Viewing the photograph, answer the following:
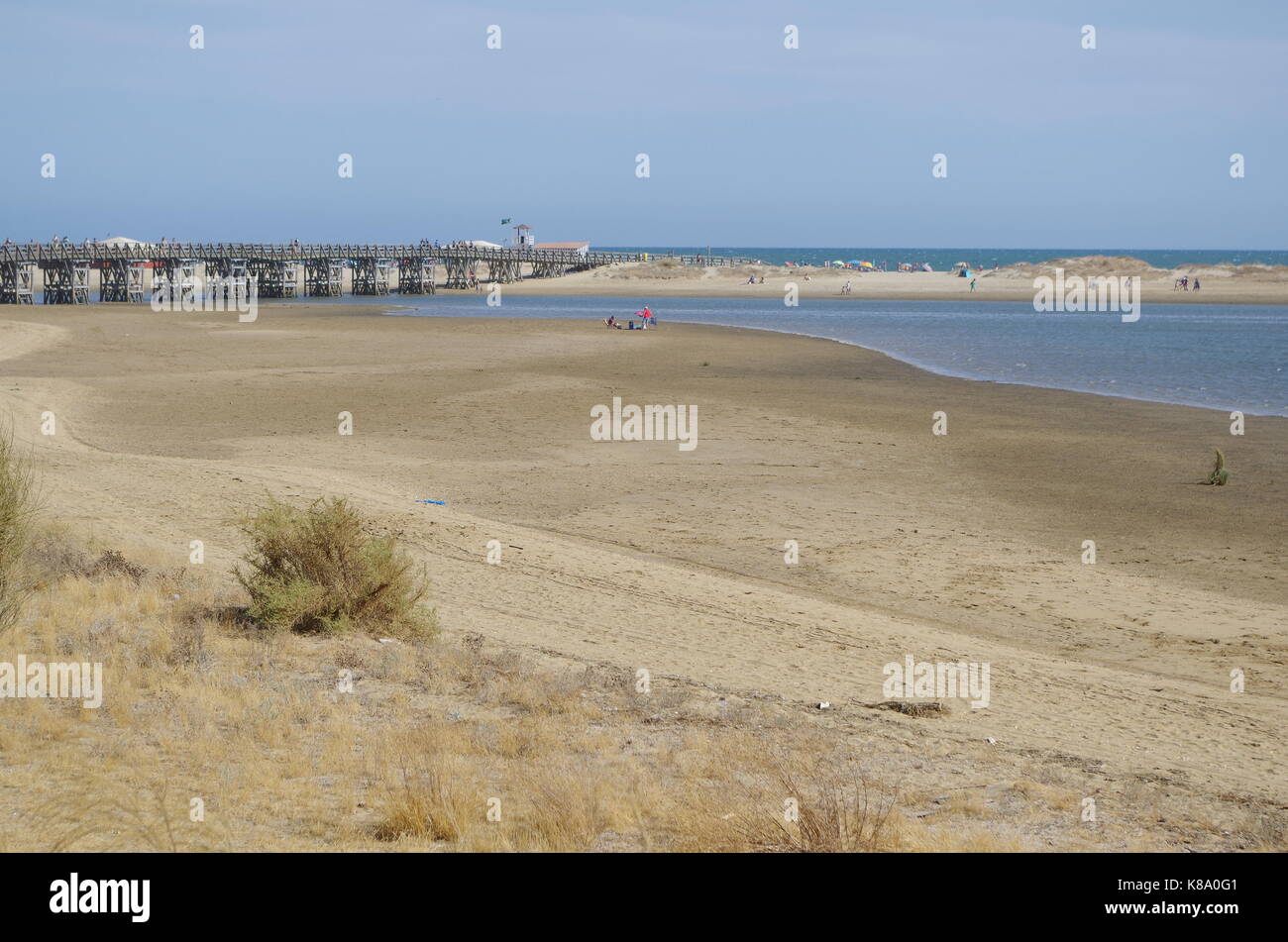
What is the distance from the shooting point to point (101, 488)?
15.8m

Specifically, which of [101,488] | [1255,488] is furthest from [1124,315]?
[101,488]

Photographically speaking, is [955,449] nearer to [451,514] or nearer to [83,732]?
[451,514]

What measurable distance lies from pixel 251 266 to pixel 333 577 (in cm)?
8981

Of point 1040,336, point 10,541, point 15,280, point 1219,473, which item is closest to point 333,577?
point 10,541

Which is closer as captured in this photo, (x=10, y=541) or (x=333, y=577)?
(x=10, y=541)

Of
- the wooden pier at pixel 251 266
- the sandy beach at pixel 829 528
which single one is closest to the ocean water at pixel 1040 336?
the sandy beach at pixel 829 528

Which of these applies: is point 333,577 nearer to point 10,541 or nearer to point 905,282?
point 10,541

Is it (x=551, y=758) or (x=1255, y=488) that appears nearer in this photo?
(x=551, y=758)

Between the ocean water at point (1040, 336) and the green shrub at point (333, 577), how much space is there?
22.3m

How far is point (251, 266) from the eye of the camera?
93938 mm

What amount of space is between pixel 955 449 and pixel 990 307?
53.4 meters
